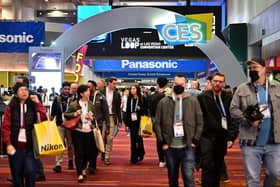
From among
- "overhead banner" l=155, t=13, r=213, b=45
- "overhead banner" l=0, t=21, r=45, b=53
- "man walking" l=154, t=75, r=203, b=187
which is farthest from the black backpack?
"overhead banner" l=0, t=21, r=45, b=53

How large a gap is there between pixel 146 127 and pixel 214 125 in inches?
148

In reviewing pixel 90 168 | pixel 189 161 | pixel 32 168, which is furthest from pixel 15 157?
pixel 90 168

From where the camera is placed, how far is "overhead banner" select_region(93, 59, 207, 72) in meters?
29.0

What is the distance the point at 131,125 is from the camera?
1009 centimetres

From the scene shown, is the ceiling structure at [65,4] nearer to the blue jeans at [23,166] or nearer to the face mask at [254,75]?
the blue jeans at [23,166]

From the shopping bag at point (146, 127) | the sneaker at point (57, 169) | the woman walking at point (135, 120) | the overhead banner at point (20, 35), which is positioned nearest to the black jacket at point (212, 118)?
the sneaker at point (57, 169)

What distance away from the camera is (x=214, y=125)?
228 inches

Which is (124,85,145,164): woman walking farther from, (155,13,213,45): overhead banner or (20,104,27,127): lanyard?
(20,104,27,127): lanyard

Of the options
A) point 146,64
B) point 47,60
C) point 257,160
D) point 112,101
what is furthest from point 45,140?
point 146,64

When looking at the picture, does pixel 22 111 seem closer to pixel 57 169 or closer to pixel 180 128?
pixel 180 128

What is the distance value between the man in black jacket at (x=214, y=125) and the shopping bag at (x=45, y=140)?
1.53m

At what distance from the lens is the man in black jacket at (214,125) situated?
19.1ft

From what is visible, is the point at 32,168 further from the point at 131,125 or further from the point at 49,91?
the point at 49,91

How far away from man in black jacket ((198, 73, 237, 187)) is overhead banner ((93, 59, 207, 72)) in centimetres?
2305
